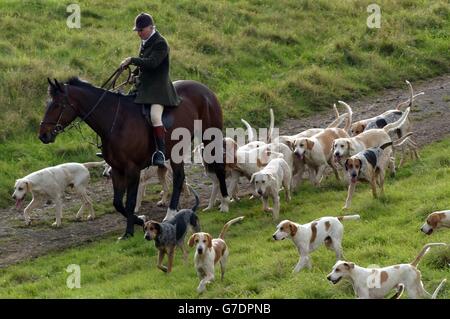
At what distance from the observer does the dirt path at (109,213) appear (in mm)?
12373

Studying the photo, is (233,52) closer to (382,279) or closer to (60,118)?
(60,118)

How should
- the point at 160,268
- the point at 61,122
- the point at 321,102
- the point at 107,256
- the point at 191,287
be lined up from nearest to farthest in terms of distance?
the point at 191,287
the point at 160,268
the point at 107,256
the point at 61,122
the point at 321,102

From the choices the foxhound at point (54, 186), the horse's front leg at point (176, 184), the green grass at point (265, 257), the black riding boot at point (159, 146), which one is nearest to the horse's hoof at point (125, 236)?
the green grass at point (265, 257)

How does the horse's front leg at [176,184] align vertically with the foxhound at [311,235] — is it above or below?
below

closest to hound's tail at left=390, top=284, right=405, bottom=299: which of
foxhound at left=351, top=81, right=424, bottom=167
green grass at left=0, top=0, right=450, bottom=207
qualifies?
foxhound at left=351, top=81, right=424, bottom=167

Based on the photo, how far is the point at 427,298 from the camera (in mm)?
8781

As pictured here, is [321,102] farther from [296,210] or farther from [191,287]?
[191,287]

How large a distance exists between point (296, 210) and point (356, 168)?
1.02m

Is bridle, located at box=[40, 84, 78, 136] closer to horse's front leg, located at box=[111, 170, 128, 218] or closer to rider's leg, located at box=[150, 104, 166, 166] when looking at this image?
horse's front leg, located at box=[111, 170, 128, 218]

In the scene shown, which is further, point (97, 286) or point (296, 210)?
point (296, 210)

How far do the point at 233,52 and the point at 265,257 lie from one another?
402 inches

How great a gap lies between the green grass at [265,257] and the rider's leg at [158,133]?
0.98 m

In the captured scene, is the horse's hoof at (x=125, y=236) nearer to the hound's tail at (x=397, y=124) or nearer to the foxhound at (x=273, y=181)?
the foxhound at (x=273, y=181)
